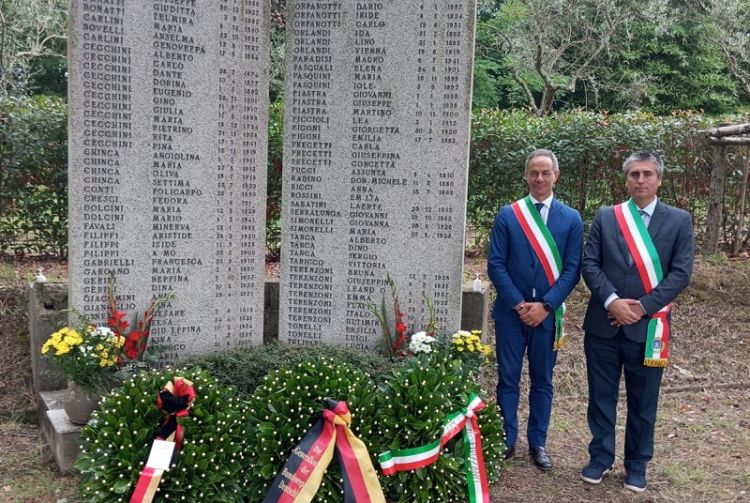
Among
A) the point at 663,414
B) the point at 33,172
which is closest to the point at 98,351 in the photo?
the point at 33,172

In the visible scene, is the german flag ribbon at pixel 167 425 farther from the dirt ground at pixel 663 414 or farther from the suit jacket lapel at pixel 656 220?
the suit jacket lapel at pixel 656 220

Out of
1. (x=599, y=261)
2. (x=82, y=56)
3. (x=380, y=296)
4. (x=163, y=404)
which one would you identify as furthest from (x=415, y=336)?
(x=82, y=56)

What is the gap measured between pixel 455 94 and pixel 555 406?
322cm

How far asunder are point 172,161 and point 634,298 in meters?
3.49

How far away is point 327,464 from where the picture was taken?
394cm

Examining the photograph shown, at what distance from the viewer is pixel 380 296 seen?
5465 mm

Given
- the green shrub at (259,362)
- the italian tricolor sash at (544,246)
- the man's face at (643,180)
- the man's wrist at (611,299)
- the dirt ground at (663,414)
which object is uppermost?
the man's face at (643,180)

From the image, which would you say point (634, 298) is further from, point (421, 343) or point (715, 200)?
point (715, 200)

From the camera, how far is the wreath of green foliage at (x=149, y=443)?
3768mm

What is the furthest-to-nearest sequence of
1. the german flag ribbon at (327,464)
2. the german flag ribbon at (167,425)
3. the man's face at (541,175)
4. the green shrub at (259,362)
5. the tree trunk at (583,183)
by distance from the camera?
the tree trunk at (583,183)
the green shrub at (259,362)
the man's face at (541,175)
the german flag ribbon at (327,464)
the german flag ribbon at (167,425)

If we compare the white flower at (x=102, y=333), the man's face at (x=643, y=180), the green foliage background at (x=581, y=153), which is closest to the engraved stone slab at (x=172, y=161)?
the white flower at (x=102, y=333)

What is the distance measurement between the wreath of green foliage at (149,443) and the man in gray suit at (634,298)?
8.16 feet

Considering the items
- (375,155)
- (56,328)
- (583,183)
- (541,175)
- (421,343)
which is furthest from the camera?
(583,183)

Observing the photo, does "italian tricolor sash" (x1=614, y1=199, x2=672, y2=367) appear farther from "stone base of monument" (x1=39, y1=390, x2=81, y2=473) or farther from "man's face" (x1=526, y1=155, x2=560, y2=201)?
"stone base of monument" (x1=39, y1=390, x2=81, y2=473)
